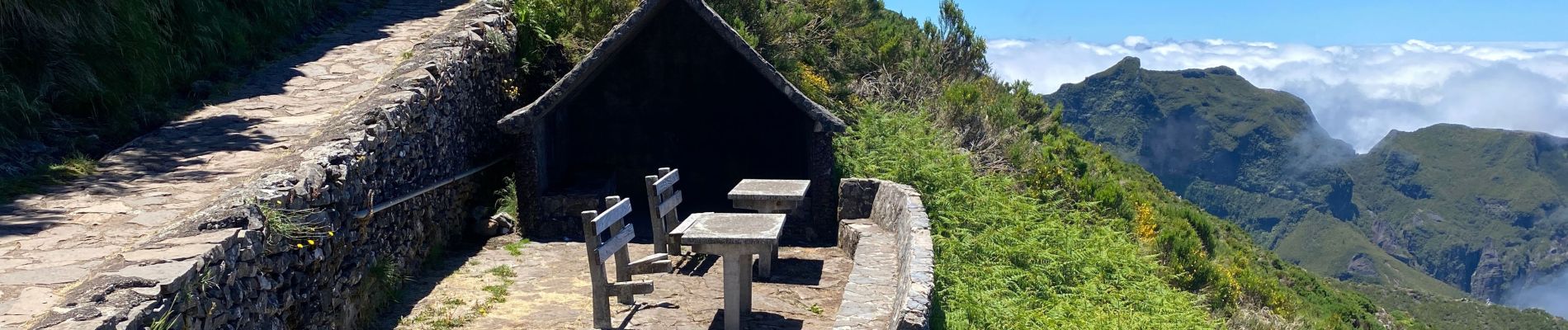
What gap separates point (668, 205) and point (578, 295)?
4.43 ft

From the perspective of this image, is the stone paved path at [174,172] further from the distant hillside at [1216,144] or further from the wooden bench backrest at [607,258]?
the distant hillside at [1216,144]

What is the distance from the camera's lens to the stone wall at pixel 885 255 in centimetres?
608

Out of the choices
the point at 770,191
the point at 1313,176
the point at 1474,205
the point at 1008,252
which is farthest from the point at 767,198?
the point at 1474,205

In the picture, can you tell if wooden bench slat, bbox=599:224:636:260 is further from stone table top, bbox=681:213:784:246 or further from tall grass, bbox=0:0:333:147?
tall grass, bbox=0:0:333:147

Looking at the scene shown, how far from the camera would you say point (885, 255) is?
8484 millimetres

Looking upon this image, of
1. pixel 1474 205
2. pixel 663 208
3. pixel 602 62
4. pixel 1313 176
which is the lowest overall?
pixel 1474 205

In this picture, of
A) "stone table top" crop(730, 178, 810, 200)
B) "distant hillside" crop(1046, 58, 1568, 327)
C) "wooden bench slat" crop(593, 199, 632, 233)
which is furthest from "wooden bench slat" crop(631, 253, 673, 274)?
"distant hillside" crop(1046, 58, 1568, 327)

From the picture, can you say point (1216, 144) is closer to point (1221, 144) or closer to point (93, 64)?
point (1221, 144)

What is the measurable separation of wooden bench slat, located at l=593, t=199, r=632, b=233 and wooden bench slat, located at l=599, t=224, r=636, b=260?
115 mm

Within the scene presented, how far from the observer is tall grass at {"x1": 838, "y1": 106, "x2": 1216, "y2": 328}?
905 cm

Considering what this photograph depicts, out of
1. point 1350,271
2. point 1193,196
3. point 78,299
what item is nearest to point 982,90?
point 78,299

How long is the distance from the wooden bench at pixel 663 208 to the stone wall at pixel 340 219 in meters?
2.25

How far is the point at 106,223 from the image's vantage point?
6133mm

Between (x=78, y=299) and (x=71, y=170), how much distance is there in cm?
363
